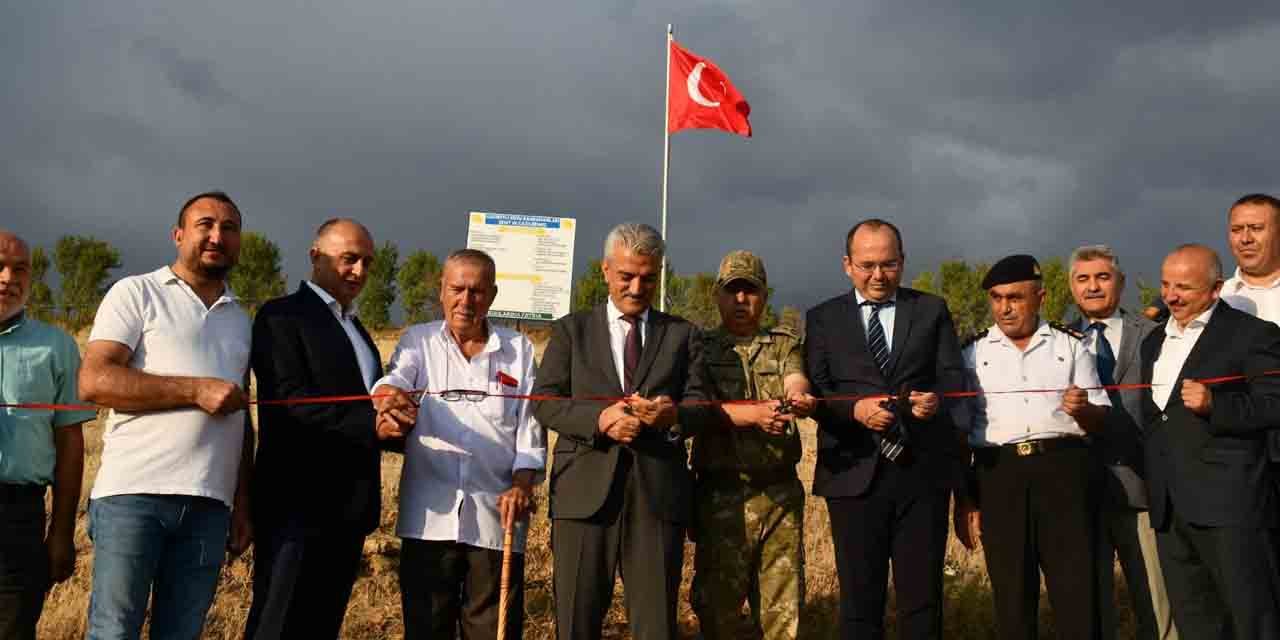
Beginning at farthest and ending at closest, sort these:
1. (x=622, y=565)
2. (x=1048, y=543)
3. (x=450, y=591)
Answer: (x=1048, y=543) → (x=450, y=591) → (x=622, y=565)

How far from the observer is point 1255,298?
16.3 ft

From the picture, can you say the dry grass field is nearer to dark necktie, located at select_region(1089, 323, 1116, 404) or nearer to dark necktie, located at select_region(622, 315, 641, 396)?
dark necktie, located at select_region(1089, 323, 1116, 404)

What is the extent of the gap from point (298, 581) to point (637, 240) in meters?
2.01

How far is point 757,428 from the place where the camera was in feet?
16.4

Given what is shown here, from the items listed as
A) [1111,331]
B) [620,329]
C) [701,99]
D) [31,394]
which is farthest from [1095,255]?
[701,99]

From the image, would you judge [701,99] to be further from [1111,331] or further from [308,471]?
[308,471]

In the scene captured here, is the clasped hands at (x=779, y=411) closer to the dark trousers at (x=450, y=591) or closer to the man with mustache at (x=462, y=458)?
the man with mustache at (x=462, y=458)

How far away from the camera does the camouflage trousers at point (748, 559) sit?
16.2 feet

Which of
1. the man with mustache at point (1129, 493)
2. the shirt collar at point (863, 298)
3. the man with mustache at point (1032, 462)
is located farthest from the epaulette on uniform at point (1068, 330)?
the shirt collar at point (863, 298)

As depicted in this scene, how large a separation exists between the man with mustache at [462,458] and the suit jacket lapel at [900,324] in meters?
1.74

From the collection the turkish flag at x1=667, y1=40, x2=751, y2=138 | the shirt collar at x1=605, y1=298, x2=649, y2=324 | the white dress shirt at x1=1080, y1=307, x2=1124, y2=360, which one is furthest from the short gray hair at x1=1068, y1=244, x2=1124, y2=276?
the turkish flag at x1=667, y1=40, x2=751, y2=138

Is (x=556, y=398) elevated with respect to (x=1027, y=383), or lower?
lower

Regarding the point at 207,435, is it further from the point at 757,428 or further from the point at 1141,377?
the point at 1141,377

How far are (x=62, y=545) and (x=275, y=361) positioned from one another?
1220 mm
